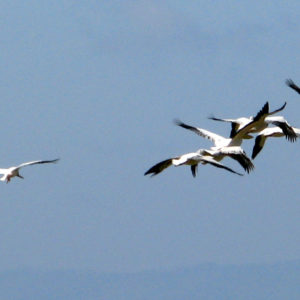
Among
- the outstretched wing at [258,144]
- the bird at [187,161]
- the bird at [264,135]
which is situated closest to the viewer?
the bird at [187,161]

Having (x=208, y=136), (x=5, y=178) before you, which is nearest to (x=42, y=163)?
(x=5, y=178)

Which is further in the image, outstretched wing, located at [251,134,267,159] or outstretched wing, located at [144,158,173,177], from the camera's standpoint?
outstretched wing, located at [251,134,267,159]

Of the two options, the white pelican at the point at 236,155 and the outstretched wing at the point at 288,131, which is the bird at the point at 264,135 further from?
the white pelican at the point at 236,155

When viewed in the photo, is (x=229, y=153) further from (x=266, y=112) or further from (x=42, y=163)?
(x=42, y=163)

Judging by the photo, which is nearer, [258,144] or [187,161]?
[187,161]

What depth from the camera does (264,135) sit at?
55.1 m

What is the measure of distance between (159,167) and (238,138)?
3567 millimetres

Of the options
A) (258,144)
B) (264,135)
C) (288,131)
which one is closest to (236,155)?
(288,131)

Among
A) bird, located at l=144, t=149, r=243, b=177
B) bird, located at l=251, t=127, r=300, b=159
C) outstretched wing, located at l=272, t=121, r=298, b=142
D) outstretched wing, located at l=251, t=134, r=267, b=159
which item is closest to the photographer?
bird, located at l=144, t=149, r=243, b=177

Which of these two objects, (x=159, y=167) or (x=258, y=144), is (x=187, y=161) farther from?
(x=258, y=144)

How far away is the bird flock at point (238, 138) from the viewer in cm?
4834

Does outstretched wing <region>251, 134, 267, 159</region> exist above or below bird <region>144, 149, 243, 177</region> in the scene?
above

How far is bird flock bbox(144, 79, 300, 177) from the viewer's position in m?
48.3

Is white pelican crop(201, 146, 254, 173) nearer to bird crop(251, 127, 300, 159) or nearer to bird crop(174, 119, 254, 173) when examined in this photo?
bird crop(174, 119, 254, 173)
